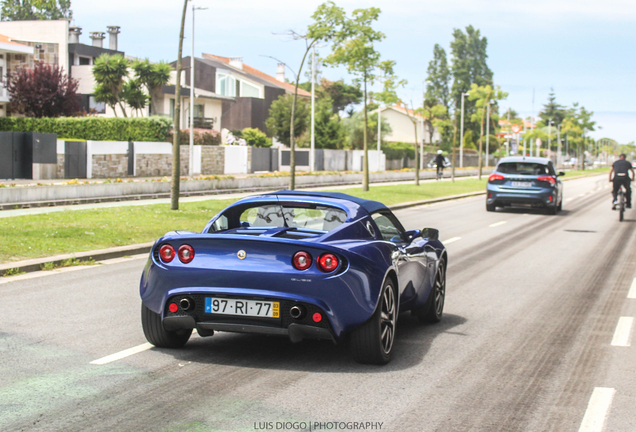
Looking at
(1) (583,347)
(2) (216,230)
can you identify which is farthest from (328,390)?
(1) (583,347)

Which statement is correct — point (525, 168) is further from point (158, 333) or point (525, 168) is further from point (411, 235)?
point (158, 333)

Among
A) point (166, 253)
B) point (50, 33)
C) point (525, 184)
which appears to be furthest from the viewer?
point (50, 33)

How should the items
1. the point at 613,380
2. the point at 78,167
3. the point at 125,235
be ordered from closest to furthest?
the point at 613,380 < the point at 125,235 < the point at 78,167

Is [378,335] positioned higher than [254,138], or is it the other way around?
[254,138]

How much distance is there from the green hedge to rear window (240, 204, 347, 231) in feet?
114

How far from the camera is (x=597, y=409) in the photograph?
15.9ft

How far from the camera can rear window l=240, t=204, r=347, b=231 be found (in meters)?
6.16

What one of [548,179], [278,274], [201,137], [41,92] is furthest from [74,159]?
[278,274]

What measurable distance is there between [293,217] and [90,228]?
918 centimetres

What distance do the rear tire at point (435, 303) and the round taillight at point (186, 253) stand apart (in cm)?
259

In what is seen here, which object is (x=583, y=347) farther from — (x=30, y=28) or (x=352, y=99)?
(x=352, y=99)

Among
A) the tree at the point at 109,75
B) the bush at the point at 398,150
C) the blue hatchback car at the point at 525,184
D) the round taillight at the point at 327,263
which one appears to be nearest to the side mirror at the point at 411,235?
the round taillight at the point at 327,263

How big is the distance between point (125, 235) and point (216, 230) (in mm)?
8286

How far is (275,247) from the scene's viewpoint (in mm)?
5371
